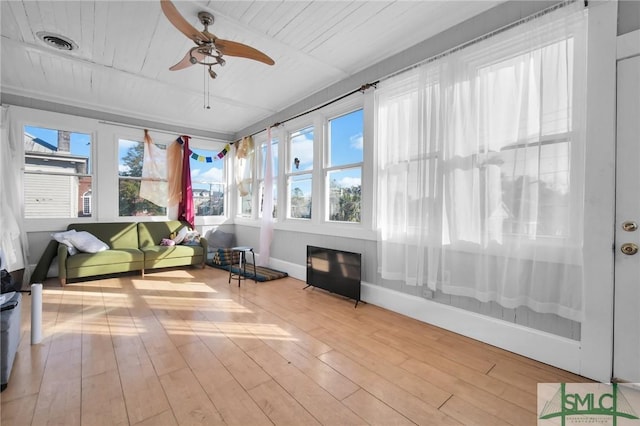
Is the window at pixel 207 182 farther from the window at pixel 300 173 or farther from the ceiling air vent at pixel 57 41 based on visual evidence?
the ceiling air vent at pixel 57 41

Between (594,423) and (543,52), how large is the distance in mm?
2346

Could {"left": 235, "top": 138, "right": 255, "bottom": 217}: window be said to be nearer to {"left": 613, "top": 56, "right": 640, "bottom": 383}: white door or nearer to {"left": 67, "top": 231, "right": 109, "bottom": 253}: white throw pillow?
{"left": 67, "top": 231, "right": 109, "bottom": 253}: white throw pillow

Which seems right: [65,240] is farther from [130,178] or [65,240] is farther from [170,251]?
[130,178]

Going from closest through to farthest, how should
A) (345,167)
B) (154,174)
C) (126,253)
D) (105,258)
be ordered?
(345,167), (105,258), (126,253), (154,174)

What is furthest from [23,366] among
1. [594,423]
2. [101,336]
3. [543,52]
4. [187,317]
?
[543,52]

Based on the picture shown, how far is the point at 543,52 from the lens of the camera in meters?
2.02

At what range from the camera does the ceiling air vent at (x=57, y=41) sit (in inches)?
109

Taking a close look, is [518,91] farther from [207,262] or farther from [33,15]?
[207,262]

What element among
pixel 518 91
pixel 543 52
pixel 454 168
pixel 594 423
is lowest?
pixel 594 423

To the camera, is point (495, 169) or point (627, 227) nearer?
point (627, 227)

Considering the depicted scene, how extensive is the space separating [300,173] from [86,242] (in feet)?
11.1

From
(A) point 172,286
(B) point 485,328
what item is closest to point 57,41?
(A) point 172,286

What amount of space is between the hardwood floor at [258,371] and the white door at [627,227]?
0.33 m

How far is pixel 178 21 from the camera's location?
2031 mm
